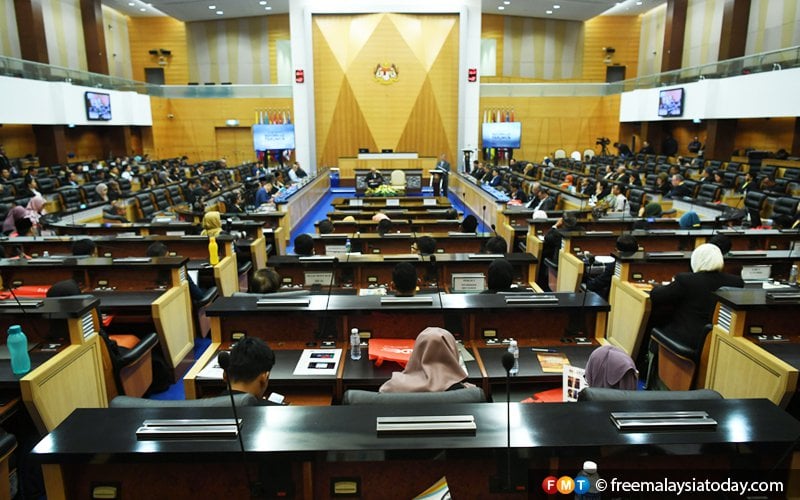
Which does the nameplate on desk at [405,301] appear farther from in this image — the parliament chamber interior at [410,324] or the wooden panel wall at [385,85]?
the wooden panel wall at [385,85]

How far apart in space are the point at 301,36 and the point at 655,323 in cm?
1737

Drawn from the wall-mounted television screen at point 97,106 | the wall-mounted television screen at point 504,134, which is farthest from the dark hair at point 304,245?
the wall-mounted television screen at point 504,134

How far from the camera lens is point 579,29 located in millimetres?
24953

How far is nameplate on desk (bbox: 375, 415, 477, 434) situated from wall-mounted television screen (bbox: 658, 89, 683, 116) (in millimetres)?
18065

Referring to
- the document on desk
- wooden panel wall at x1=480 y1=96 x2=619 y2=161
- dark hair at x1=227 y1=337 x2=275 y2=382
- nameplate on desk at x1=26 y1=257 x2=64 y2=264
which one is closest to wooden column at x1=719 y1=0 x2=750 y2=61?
wooden panel wall at x1=480 y1=96 x2=619 y2=161

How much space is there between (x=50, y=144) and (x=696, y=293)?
60.1 ft

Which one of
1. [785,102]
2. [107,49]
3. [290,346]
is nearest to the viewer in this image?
[290,346]

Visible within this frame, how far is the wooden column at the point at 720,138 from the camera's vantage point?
16.1 metres

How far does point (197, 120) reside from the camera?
73.6 feet

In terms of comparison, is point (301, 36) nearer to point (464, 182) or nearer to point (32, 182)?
point (464, 182)

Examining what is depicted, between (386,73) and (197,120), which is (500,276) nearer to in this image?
(386,73)

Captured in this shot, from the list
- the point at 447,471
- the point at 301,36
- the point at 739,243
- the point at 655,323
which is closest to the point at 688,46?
the point at 301,36

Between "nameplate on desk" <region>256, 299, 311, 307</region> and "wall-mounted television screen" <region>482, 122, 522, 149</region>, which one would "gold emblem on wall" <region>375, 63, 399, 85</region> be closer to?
"wall-mounted television screen" <region>482, 122, 522, 149</region>

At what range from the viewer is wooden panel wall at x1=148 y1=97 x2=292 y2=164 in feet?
72.2
